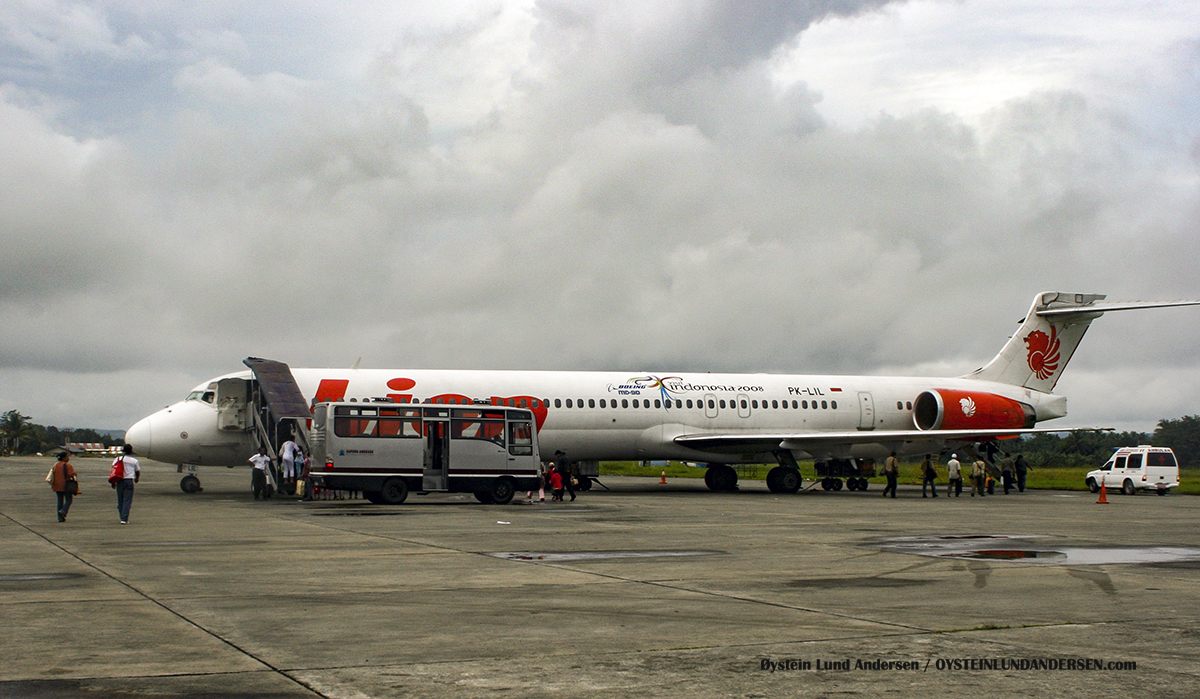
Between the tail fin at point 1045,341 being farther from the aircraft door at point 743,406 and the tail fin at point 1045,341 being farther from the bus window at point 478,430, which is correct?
the bus window at point 478,430

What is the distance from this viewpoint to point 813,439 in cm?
3684

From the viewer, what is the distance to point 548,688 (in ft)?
21.9

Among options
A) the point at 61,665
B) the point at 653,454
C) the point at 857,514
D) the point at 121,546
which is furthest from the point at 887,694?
the point at 653,454

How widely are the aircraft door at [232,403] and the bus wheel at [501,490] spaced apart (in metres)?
8.84

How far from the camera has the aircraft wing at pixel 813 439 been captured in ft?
121

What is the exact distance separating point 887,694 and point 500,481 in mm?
22007

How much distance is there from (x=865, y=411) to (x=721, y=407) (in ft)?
21.4

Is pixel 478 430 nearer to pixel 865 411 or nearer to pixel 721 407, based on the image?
Result: pixel 721 407

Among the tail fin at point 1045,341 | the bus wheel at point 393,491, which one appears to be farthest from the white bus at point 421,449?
the tail fin at point 1045,341

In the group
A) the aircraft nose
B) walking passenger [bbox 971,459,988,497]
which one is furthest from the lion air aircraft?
walking passenger [bbox 971,459,988,497]

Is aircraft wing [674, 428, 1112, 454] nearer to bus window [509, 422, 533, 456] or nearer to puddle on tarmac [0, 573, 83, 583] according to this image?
bus window [509, 422, 533, 456]

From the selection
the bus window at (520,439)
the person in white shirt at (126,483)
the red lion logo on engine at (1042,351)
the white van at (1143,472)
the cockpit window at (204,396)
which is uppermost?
the red lion logo on engine at (1042,351)

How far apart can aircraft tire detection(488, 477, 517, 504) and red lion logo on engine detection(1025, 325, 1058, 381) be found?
88.3 feet

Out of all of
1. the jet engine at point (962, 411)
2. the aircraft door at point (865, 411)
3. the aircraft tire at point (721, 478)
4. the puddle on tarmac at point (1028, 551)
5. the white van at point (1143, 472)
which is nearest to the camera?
the puddle on tarmac at point (1028, 551)
